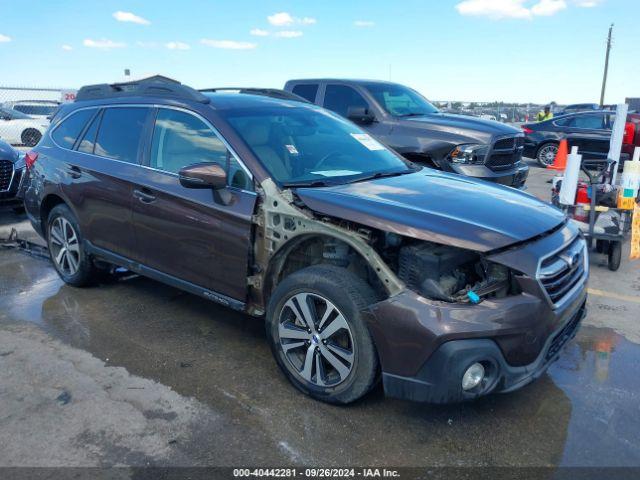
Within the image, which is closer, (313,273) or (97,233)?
(313,273)

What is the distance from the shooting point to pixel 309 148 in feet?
12.9

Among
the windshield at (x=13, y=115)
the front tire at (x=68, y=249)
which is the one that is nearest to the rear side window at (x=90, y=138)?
the front tire at (x=68, y=249)

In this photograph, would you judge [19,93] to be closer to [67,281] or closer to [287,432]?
[67,281]

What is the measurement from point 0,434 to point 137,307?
6.20ft

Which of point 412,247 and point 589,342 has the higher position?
point 412,247

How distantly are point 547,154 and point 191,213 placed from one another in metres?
13.5

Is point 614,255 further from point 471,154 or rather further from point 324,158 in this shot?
point 324,158

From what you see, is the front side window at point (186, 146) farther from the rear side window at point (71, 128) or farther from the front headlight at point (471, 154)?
the front headlight at point (471, 154)

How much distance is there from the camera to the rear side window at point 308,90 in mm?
8766

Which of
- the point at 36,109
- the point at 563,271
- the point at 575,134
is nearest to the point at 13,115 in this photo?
the point at 36,109

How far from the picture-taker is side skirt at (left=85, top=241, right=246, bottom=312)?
12.1ft

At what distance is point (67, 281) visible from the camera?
522cm

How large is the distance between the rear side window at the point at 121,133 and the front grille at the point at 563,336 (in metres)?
3.17

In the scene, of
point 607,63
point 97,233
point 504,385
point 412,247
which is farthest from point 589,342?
point 607,63
